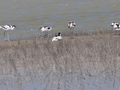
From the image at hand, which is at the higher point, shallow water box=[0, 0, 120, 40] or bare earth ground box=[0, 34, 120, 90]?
bare earth ground box=[0, 34, 120, 90]

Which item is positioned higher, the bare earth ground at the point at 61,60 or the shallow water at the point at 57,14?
the bare earth ground at the point at 61,60

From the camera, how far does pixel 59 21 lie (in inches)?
902

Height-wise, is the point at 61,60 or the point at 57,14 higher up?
the point at 61,60

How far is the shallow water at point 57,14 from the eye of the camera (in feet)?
68.8

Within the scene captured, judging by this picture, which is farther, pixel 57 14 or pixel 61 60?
pixel 57 14

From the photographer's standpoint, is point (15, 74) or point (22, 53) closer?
point (15, 74)

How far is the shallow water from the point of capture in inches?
826

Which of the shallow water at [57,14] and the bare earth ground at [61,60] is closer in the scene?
the bare earth ground at [61,60]

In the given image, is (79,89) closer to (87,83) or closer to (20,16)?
(87,83)

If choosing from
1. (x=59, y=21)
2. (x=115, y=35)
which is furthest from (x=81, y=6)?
(x=115, y=35)

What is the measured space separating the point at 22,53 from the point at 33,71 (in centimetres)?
322

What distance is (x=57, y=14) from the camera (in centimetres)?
2544

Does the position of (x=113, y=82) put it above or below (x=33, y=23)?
above

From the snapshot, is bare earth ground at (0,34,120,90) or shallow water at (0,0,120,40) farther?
shallow water at (0,0,120,40)
